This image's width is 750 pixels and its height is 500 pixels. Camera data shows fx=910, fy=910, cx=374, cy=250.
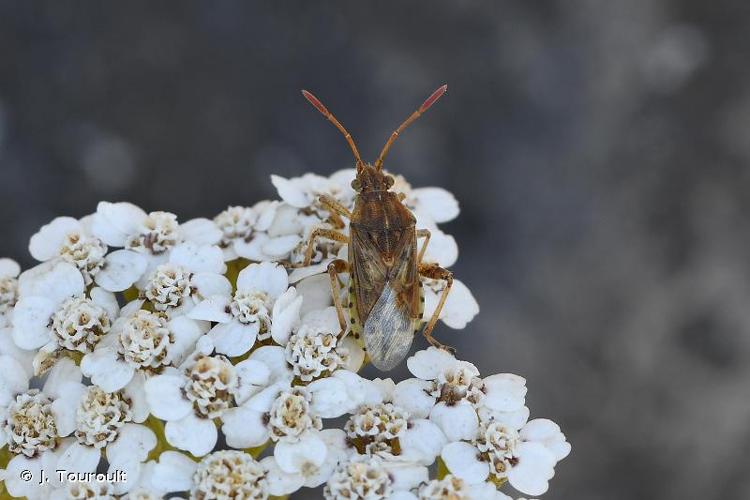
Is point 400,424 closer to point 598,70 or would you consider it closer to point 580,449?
point 580,449

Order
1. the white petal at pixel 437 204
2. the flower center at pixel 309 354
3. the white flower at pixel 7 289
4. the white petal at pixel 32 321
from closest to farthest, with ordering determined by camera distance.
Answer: the flower center at pixel 309 354
the white petal at pixel 32 321
the white flower at pixel 7 289
the white petal at pixel 437 204

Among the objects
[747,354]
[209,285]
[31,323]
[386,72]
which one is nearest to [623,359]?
[747,354]

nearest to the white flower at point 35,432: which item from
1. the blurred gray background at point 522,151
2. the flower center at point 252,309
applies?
the flower center at point 252,309

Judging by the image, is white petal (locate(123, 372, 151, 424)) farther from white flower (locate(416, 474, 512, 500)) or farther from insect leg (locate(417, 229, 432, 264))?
insect leg (locate(417, 229, 432, 264))

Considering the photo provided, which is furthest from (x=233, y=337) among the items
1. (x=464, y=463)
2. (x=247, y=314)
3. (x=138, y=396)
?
(x=464, y=463)

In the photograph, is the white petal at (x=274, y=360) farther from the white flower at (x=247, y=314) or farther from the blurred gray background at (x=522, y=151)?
the blurred gray background at (x=522, y=151)

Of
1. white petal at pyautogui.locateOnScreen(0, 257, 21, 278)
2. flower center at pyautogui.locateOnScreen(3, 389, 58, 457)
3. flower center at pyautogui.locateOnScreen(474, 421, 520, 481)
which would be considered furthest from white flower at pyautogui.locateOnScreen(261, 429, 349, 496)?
white petal at pyautogui.locateOnScreen(0, 257, 21, 278)
